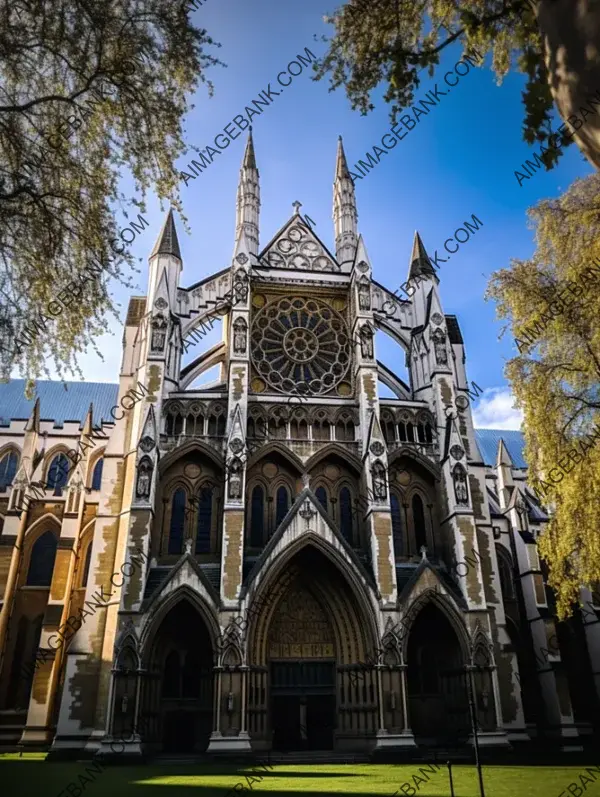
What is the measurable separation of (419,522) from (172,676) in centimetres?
1124

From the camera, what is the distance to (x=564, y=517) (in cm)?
1393

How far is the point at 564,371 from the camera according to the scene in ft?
49.1

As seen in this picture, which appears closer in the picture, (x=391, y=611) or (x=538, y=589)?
(x=391, y=611)

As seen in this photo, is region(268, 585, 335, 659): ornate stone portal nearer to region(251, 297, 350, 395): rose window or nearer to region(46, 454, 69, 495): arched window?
region(251, 297, 350, 395): rose window

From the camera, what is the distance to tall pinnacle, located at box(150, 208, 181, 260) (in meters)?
27.8

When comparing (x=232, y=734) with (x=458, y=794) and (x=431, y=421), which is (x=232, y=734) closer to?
(x=458, y=794)

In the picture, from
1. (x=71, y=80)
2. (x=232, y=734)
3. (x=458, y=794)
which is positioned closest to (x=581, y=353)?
(x=458, y=794)

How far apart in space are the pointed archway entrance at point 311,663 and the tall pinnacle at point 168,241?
14.6 m

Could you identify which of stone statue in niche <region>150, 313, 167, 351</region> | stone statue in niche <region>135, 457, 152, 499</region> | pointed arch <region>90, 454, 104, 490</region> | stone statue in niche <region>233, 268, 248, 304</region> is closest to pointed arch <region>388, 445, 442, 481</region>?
stone statue in niche <region>233, 268, 248, 304</region>

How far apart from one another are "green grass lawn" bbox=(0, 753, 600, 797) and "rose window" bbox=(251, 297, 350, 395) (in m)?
14.4

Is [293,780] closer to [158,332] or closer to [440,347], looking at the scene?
[158,332]

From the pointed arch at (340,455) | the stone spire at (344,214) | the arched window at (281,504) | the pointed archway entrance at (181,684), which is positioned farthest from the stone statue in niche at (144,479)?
the stone spire at (344,214)

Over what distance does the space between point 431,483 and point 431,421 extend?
264cm

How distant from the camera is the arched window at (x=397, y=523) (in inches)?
973
